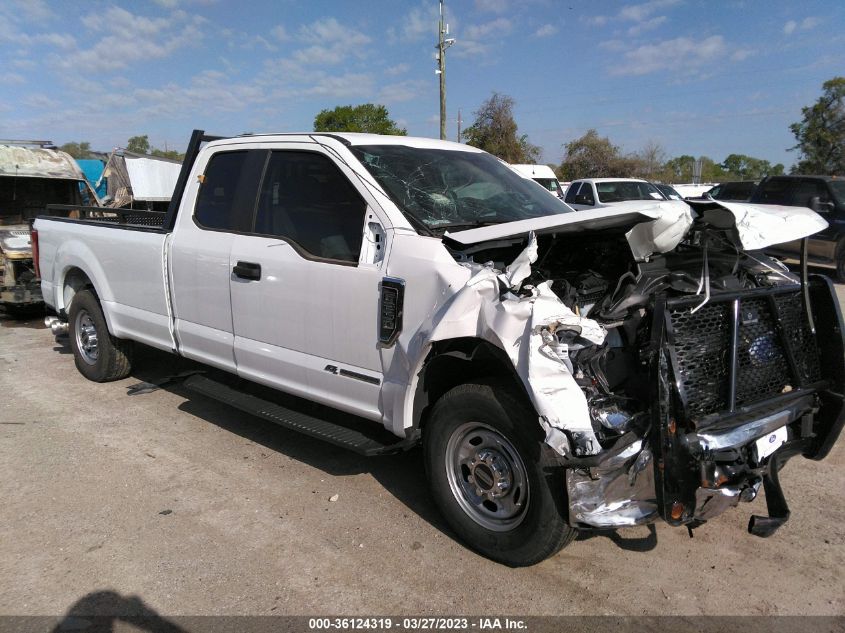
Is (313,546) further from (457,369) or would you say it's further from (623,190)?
(623,190)

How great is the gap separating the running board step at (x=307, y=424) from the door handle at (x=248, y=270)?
872mm

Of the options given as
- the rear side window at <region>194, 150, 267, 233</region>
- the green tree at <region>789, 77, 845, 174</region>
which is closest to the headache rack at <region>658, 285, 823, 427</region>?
the rear side window at <region>194, 150, 267, 233</region>

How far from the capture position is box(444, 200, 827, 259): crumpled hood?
285 cm

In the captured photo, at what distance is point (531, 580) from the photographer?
10.0 ft

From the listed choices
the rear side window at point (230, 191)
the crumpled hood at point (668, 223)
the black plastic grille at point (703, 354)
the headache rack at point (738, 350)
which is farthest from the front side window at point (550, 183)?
the black plastic grille at point (703, 354)

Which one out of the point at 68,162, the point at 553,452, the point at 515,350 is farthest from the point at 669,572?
the point at 68,162

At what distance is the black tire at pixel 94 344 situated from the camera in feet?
19.1

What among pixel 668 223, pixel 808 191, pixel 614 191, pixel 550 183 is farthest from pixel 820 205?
pixel 668 223

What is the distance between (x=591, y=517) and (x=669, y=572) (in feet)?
2.47

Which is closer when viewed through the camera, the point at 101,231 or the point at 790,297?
the point at 790,297

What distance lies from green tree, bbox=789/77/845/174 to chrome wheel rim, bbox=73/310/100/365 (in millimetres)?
42108

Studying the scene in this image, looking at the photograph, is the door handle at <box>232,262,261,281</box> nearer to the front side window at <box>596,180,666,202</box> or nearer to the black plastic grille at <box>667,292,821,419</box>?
the black plastic grille at <box>667,292,821,419</box>

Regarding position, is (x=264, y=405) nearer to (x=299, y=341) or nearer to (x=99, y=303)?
(x=299, y=341)

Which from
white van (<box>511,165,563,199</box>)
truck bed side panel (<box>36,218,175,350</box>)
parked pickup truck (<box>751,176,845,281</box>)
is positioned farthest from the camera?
white van (<box>511,165,563,199</box>)
